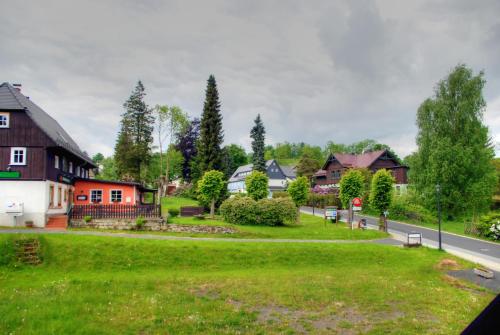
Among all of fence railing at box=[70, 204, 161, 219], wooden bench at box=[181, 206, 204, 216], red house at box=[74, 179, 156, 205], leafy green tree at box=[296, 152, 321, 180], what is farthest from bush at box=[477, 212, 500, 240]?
leafy green tree at box=[296, 152, 321, 180]

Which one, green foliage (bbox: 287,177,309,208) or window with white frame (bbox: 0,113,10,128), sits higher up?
window with white frame (bbox: 0,113,10,128)

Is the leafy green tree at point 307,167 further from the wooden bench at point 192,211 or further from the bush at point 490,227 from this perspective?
the bush at point 490,227

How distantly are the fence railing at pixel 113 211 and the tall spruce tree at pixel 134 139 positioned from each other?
2970 centimetres

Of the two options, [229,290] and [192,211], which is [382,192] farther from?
[229,290]

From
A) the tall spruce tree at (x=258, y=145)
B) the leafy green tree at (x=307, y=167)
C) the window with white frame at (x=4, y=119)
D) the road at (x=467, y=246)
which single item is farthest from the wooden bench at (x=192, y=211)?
the leafy green tree at (x=307, y=167)

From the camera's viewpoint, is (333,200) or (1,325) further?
(333,200)

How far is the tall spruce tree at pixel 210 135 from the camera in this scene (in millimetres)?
52875

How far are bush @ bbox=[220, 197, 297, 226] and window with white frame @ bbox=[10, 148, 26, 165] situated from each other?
17.6 metres

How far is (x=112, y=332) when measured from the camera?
10.0 metres

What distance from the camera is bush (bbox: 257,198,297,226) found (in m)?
34.4

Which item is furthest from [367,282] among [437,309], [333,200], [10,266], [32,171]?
[333,200]

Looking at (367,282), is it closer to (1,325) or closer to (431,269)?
(431,269)

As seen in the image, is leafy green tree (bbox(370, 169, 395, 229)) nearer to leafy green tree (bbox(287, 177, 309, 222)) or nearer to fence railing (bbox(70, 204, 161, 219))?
leafy green tree (bbox(287, 177, 309, 222))

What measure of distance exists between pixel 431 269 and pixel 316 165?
6838 centimetres
